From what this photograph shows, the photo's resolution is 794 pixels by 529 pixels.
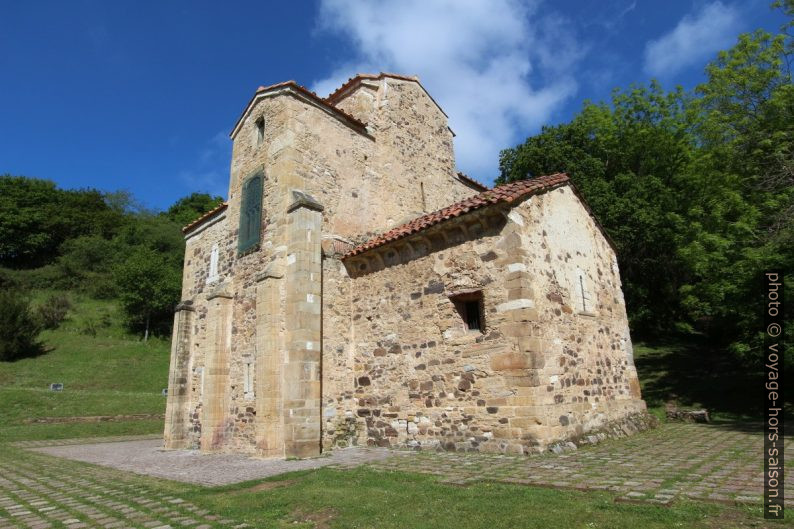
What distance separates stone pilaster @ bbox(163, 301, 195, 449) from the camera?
1308 cm

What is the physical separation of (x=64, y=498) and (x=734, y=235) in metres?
16.5

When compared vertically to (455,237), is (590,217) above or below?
above

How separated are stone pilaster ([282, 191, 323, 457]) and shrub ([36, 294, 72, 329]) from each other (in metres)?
31.4

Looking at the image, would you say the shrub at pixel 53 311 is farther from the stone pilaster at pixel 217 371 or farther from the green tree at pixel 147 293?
the stone pilaster at pixel 217 371

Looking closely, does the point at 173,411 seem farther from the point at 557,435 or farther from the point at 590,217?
the point at 590,217

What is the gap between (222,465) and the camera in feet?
29.3

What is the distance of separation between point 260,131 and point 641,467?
38.6ft

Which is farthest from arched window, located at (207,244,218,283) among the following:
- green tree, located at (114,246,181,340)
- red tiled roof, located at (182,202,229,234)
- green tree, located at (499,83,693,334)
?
green tree, located at (114,246,181,340)

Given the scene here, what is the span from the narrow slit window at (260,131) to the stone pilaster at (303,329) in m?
2.64

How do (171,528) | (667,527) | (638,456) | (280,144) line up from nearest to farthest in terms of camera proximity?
(667,527)
(171,528)
(638,456)
(280,144)

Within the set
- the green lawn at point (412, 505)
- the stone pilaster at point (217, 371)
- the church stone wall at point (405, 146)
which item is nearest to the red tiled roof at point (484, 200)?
the church stone wall at point (405, 146)

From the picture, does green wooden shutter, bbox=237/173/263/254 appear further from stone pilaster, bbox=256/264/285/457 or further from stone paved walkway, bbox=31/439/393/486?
stone paved walkway, bbox=31/439/393/486

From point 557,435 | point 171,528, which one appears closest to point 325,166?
point 557,435

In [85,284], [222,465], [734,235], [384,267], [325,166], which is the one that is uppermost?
[85,284]
